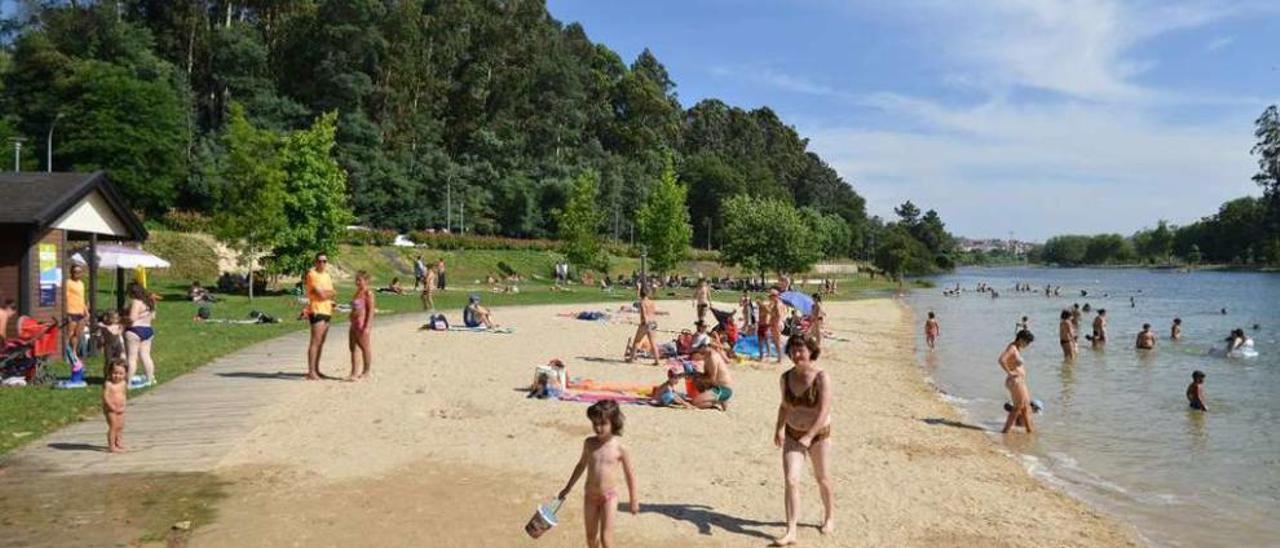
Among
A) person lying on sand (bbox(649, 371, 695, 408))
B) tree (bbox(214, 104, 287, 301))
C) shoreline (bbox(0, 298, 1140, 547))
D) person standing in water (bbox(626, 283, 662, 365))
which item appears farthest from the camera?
tree (bbox(214, 104, 287, 301))

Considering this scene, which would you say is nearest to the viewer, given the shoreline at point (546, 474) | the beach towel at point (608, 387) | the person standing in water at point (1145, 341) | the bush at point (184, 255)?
the shoreline at point (546, 474)

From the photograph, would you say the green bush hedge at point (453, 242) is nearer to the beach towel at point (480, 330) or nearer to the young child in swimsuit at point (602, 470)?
the beach towel at point (480, 330)

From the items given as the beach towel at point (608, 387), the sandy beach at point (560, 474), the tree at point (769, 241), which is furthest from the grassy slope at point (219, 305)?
the tree at point (769, 241)

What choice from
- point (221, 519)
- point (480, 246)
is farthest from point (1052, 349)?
point (480, 246)

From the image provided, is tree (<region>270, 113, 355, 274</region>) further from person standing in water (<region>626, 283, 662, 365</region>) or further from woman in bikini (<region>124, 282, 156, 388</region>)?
woman in bikini (<region>124, 282, 156, 388</region>)

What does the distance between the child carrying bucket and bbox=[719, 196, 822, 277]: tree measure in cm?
6065

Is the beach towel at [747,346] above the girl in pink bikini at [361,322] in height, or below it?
below

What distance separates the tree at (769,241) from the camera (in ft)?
216

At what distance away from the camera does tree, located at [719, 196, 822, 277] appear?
65.9 metres

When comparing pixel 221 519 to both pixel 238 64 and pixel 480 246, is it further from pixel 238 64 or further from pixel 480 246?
pixel 238 64

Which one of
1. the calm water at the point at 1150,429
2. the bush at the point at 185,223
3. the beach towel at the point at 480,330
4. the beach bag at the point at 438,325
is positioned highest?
the bush at the point at 185,223

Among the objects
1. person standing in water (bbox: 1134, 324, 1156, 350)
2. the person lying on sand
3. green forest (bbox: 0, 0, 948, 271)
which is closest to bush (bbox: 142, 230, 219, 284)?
green forest (bbox: 0, 0, 948, 271)

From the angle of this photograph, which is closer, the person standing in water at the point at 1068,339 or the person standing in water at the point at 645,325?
the person standing in water at the point at 645,325

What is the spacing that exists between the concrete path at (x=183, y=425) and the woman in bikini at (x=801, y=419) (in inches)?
217
